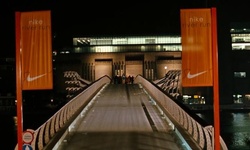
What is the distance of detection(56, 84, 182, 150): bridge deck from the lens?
1476cm

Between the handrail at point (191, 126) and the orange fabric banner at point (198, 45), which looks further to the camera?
the handrail at point (191, 126)

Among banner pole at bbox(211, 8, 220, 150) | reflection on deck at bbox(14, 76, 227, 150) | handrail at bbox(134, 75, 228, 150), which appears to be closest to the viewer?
banner pole at bbox(211, 8, 220, 150)

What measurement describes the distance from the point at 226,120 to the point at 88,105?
35964 mm

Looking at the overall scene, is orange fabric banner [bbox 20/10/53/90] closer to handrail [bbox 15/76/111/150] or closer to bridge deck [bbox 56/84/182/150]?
handrail [bbox 15/76/111/150]

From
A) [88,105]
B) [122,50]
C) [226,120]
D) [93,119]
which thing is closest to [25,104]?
[122,50]

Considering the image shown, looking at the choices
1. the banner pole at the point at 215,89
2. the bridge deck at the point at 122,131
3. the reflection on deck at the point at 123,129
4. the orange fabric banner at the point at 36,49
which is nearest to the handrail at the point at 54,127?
the reflection on deck at the point at 123,129

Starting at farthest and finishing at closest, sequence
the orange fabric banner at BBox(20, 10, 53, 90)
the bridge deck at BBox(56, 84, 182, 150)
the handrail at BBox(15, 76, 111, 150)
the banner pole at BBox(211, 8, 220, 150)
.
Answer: the bridge deck at BBox(56, 84, 182, 150) < the handrail at BBox(15, 76, 111, 150) < the orange fabric banner at BBox(20, 10, 53, 90) < the banner pole at BBox(211, 8, 220, 150)

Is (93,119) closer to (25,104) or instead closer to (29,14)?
(29,14)

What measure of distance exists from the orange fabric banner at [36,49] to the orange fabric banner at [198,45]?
282 centimetres

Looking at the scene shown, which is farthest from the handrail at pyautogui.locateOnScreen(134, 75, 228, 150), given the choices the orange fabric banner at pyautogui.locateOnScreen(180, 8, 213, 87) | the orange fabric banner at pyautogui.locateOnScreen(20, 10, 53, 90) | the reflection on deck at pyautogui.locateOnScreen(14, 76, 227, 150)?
the orange fabric banner at pyautogui.locateOnScreen(20, 10, 53, 90)

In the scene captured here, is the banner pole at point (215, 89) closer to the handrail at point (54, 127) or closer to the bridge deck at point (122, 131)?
the handrail at point (54, 127)

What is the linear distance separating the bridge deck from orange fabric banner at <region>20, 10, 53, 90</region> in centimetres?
461

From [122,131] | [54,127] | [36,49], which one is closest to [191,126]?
[122,131]

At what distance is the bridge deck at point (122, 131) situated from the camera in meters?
14.8
